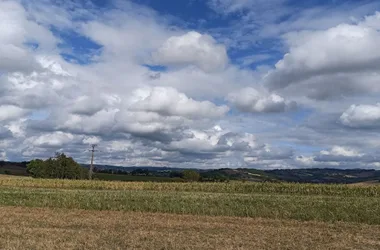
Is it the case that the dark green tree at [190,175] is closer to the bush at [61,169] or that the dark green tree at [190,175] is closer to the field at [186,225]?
the bush at [61,169]

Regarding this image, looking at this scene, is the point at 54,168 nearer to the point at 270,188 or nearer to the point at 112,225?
the point at 270,188

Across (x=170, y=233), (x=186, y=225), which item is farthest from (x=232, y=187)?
(x=170, y=233)

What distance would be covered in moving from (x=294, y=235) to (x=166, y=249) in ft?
20.5

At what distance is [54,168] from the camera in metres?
125

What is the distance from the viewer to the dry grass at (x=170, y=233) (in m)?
15.4

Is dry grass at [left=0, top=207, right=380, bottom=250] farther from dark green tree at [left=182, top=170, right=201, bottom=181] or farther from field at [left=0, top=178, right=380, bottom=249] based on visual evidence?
dark green tree at [left=182, top=170, right=201, bottom=181]

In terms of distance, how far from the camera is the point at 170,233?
17969mm

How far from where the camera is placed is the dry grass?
50.6 ft

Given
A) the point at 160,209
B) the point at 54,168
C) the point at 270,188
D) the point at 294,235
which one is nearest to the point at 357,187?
the point at 270,188

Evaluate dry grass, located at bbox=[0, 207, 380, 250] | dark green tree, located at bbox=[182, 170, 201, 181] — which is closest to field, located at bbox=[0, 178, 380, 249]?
dry grass, located at bbox=[0, 207, 380, 250]

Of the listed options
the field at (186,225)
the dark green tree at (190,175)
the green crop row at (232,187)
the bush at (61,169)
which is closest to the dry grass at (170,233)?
the field at (186,225)

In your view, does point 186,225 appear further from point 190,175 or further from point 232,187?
point 190,175

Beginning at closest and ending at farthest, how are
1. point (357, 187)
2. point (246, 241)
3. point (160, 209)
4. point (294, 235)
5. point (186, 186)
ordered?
point (246, 241) < point (294, 235) < point (160, 209) < point (357, 187) < point (186, 186)

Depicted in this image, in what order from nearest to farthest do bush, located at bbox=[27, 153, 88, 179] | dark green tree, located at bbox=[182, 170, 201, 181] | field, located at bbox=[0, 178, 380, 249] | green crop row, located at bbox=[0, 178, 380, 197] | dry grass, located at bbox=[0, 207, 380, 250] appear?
dry grass, located at bbox=[0, 207, 380, 250] < field, located at bbox=[0, 178, 380, 249] < green crop row, located at bbox=[0, 178, 380, 197] < dark green tree, located at bbox=[182, 170, 201, 181] < bush, located at bbox=[27, 153, 88, 179]
